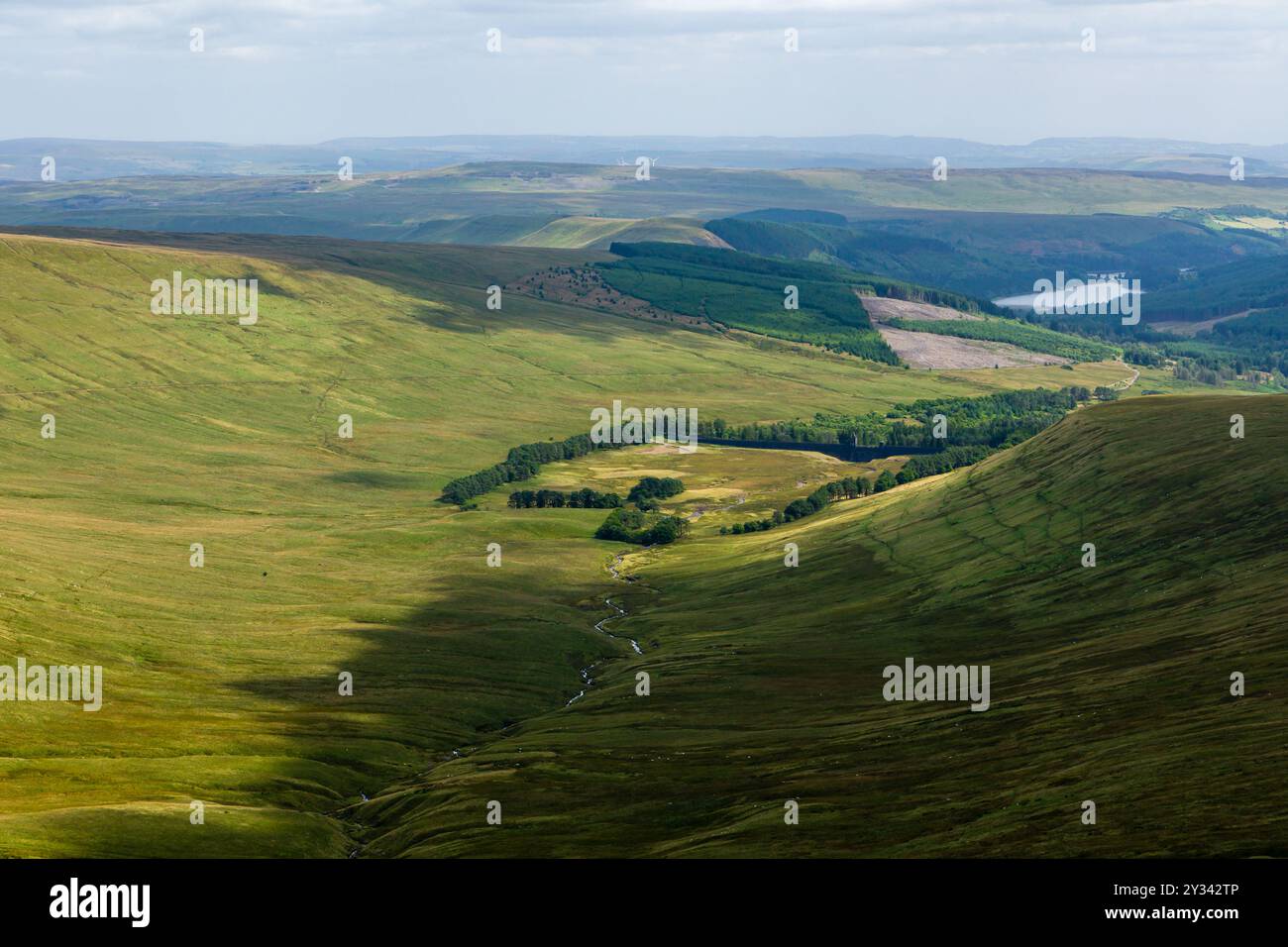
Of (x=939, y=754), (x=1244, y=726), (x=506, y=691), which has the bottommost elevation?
(x=506, y=691)

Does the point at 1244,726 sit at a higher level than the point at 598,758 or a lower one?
higher
